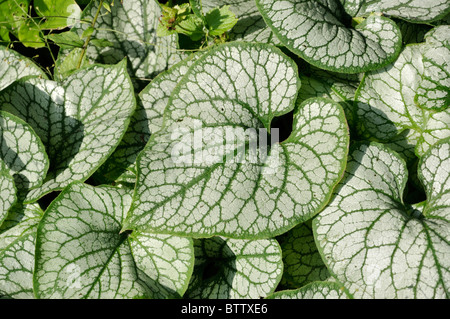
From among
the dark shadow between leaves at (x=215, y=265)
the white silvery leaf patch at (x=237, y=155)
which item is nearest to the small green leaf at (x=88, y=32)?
the white silvery leaf patch at (x=237, y=155)

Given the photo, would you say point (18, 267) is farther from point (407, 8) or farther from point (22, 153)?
point (407, 8)

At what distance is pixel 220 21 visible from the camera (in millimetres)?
1906

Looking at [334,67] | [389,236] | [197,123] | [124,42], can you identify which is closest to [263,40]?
[334,67]

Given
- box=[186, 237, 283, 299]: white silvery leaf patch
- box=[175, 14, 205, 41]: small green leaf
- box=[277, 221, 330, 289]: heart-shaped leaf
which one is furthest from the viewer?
box=[175, 14, 205, 41]: small green leaf

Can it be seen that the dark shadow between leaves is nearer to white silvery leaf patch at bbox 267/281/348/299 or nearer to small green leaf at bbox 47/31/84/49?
white silvery leaf patch at bbox 267/281/348/299

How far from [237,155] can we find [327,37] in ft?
2.01

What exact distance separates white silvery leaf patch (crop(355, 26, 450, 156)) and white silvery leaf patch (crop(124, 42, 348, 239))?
1.02 feet

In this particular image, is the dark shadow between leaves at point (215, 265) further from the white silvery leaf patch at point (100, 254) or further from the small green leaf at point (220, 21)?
the small green leaf at point (220, 21)

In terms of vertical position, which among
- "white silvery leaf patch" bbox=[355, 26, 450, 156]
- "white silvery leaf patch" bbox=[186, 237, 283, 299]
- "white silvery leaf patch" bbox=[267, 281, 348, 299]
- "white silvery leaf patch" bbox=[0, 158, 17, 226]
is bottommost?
"white silvery leaf patch" bbox=[267, 281, 348, 299]

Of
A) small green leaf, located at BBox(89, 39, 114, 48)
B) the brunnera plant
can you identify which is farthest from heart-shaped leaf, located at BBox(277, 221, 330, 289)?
small green leaf, located at BBox(89, 39, 114, 48)

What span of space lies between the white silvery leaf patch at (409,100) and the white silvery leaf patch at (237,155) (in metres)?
0.31

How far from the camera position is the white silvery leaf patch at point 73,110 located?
181cm

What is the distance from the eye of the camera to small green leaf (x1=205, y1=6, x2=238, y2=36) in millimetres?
1895

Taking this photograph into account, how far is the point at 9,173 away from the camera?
1.78 metres
